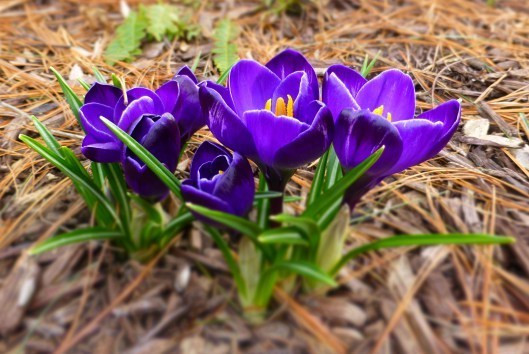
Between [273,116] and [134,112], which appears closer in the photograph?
[273,116]

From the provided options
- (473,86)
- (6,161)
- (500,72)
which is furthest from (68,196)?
(500,72)

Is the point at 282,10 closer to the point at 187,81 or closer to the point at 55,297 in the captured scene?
the point at 187,81

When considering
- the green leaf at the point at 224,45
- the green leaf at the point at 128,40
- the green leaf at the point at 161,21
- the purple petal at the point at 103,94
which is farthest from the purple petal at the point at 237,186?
the green leaf at the point at 161,21

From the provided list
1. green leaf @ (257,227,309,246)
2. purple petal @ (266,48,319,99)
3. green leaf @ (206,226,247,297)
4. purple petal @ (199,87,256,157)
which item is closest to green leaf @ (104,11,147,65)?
purple petal @ (266,48,319,99)

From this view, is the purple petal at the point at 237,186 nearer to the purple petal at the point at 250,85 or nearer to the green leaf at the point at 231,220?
the green leaf at the point at 231,220

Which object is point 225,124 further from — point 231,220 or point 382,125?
point 382,125

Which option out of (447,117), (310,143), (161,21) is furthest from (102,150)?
(161,21)
